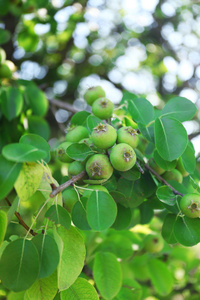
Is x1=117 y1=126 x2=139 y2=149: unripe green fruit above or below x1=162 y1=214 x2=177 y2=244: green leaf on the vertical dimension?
above

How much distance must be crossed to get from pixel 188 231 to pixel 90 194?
0.34 metres

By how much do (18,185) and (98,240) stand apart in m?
1.06

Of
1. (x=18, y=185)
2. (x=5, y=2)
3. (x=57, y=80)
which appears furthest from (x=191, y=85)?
(x=18, y=185)

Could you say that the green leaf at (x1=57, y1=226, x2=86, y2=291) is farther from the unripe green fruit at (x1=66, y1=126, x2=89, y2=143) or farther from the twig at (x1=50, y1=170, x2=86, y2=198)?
the unripe green fruit at (x1=66, y1=126, x2=89, y2=143)

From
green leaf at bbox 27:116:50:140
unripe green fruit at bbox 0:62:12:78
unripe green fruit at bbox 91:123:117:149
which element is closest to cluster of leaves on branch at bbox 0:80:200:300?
unripe green fruit at bbox 91:123:117:149

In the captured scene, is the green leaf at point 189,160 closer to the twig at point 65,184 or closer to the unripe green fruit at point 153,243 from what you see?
the twig at point 65,184

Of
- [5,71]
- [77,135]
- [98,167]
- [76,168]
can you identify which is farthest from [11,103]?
[98,167]

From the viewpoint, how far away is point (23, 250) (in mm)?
864

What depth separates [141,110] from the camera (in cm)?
125

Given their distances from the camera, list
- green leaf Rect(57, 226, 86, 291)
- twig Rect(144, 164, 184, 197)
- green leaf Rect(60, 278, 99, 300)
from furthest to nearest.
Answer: twig Rect(144, 164, 184, 197) → green leaf Rect(60, 278, 99, 300) → green leaf Rect(57, 226, 86, 291)

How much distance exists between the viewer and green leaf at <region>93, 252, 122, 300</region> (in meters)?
1.20

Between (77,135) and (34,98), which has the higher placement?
(77,135)

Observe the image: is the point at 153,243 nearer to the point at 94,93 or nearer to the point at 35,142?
the point at 94,93

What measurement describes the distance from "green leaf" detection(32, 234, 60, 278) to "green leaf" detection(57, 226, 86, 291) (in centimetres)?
2
